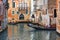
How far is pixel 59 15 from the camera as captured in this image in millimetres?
24609

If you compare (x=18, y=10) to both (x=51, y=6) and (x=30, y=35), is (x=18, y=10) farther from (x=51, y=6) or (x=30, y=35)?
(x=30, y=35)

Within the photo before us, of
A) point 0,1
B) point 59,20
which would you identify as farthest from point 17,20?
point 59,20

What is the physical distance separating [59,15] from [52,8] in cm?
811

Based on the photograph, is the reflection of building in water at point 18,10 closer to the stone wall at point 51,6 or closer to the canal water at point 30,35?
the stone wall at point 51,6

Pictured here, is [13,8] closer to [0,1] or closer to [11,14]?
[11,14]

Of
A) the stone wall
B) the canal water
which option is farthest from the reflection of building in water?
the canal water

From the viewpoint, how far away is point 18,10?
2373 inches

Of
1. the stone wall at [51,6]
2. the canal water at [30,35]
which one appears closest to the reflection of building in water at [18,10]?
the stone wall at [51,6]

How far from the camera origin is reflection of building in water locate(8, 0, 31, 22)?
2339 inches

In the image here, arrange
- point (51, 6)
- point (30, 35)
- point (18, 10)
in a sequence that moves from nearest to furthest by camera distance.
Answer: point (30, 35) < point (51, 6) < point (18, 10)

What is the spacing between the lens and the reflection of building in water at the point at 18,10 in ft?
195

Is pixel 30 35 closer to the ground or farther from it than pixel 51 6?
closer to the ground

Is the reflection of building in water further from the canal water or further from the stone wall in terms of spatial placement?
the canal water

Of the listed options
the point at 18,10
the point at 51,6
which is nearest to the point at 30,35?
the point at 51,6
